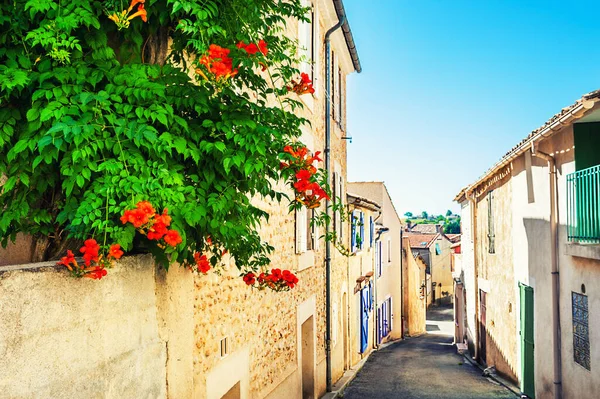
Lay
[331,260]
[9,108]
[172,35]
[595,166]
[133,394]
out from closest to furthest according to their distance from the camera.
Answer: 1. [9,108]
2. [133,394]
3. [172,35]
4. [595,166]
5. [331,260]

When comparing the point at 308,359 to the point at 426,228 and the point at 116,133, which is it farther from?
the point at 426,228

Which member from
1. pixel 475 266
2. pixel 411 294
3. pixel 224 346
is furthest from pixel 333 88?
pixel 411 294

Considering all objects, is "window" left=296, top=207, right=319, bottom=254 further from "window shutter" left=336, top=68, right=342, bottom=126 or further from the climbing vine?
the climbing vine

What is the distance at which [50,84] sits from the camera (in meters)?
3.21

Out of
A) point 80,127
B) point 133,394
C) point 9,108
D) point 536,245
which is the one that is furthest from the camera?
point 536,245

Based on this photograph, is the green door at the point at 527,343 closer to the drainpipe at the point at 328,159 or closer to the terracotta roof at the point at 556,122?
the terracotta roof at the point at 556,122

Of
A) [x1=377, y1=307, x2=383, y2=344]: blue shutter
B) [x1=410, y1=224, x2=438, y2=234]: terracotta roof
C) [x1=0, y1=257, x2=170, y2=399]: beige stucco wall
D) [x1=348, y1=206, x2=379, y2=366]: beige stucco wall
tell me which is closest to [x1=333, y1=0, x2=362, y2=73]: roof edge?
[x1=348, y1=206, x2=379, y2=366]: beige stucco wall

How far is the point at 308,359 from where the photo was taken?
10578 millimetres

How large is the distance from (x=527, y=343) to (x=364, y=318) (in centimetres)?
797

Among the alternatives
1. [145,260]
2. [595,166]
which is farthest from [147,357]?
[595,166]

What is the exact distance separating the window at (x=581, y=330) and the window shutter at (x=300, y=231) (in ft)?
13.9

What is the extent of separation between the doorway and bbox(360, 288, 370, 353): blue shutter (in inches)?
303

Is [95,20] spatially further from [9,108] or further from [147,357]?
[147,357]

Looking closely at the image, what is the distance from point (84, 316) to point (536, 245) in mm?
9334
